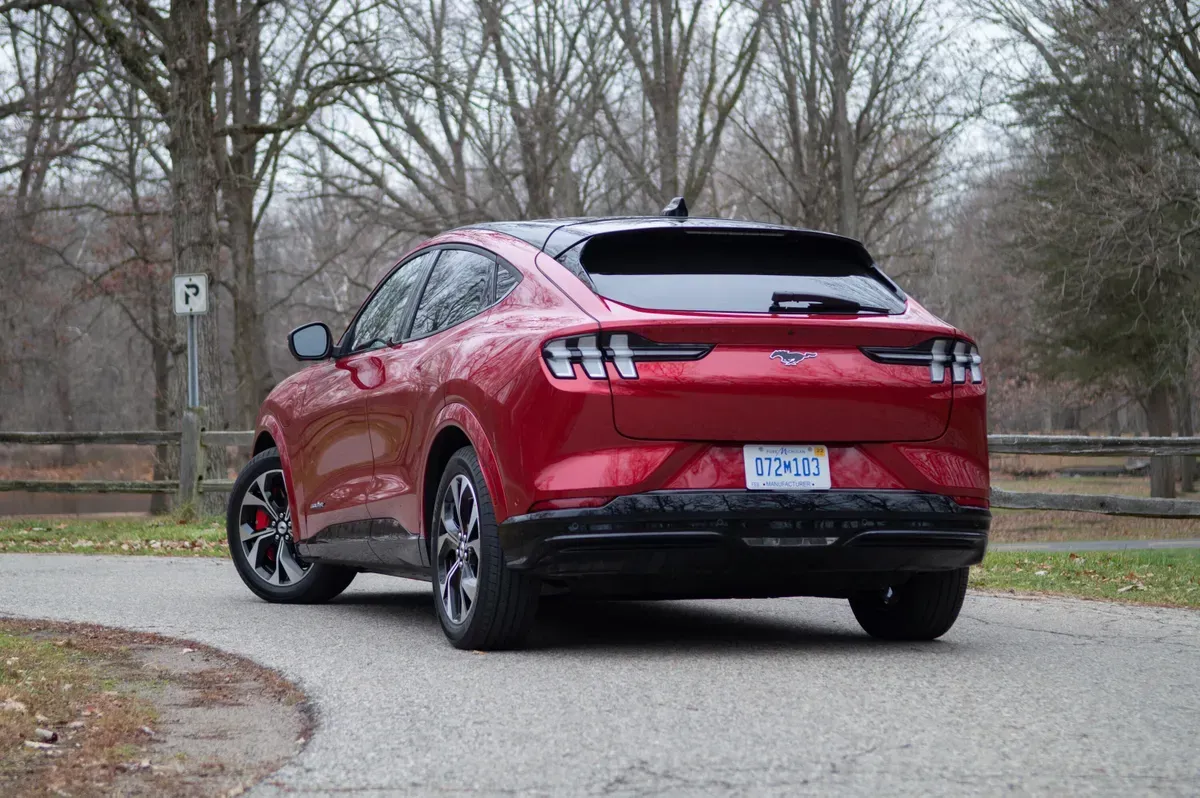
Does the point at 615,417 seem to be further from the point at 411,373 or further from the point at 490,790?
the point at 490,790

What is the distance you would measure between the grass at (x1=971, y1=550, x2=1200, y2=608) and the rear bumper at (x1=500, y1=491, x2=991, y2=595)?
3.79m

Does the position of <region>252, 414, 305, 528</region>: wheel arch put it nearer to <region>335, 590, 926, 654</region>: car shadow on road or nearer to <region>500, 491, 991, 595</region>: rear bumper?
<region>335, 590, 926, 654</region>: car shadow on road

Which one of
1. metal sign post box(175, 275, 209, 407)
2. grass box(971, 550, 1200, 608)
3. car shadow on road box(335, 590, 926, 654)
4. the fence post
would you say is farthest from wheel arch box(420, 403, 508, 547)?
the fence post

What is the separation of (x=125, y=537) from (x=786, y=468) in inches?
475

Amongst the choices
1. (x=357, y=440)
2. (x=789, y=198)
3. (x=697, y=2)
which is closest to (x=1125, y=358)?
Result: (x=789, y=198)

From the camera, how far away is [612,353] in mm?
5578

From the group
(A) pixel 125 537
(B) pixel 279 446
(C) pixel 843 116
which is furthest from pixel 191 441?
(C) pixel 843 116

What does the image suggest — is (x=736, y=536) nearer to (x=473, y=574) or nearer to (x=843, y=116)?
(x=473, y=574)

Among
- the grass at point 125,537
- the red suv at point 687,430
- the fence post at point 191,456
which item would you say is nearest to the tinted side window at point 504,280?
the red suv at point 687,430

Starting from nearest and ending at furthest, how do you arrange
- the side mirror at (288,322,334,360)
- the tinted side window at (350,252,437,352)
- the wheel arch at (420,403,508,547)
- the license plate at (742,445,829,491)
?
1. the license plate at (742,445,829,491)
2. the wheel arch at (420,403,508,547)
3. the tinted side window at (350,252,437,352)
4. the side mirror at (288,322,334,360)

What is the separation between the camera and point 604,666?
225 inches

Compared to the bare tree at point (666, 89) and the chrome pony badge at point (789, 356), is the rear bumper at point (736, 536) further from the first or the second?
the bare tree at point (666, 89)

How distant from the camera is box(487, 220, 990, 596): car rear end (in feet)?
18.2

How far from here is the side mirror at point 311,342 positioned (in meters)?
7.89
